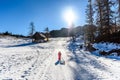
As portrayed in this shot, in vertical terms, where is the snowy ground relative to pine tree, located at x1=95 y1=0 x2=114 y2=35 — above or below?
below

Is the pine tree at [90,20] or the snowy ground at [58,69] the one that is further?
the pine tree at [90,20]

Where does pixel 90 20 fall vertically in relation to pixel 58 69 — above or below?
above

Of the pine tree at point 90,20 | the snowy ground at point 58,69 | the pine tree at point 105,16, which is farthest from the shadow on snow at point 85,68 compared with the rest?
the pine tree at point 90,20

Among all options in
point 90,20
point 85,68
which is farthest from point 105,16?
point 85,68

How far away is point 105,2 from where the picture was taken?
45906 millimetres

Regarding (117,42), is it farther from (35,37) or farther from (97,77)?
(35,37)

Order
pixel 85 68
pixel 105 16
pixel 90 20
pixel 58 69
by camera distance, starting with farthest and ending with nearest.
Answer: pixel 90 20 < pixel 105 16 < pixel 85 68 < pixel 58 69

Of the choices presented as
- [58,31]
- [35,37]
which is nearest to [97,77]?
[35,37]

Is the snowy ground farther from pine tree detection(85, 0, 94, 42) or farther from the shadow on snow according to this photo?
pine tree detection(85, 0, 94, 42)

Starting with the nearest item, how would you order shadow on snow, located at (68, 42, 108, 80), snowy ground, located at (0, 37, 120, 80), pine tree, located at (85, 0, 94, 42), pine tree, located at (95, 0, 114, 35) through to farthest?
snowy ground, located at (0, 37, 120, 80), shadow on snow, located at (68, 42, 108, 80), pine tree, located at (95, 0, 114, 35), pine tree, located at (85, 0, 94, 42)

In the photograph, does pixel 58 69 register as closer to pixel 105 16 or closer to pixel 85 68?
pixel 85 68

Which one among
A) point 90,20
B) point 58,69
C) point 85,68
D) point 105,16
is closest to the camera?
point 58,69

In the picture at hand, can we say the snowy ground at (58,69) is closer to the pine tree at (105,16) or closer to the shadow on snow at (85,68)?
the shadow on snow at (85,68)

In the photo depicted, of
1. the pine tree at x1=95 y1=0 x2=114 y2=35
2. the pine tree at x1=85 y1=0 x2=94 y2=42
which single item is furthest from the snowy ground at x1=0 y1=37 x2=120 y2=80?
the pine tree at x1=85 y1=0 x2=94 y2=42
